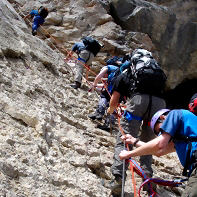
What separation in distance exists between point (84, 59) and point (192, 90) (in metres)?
11.3

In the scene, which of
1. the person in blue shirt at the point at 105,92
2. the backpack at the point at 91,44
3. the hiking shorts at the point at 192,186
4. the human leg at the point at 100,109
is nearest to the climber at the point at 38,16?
the backpack at the point at 91,44

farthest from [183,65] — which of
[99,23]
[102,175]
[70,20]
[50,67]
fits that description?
[102,175]

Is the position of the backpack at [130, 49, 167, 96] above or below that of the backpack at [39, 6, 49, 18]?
below

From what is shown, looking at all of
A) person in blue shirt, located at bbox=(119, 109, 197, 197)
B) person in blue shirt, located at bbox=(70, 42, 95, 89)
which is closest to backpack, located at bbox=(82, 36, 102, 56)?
person in blue shirt, located at bbox=(70, 42, 95, 89)

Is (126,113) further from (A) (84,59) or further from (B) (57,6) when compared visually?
(B) (57,6)

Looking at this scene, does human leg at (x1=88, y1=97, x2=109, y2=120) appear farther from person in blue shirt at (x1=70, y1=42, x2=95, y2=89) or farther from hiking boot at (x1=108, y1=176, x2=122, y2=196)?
hiking boot at (x1=108, y1=176, x2=122, y2=196)

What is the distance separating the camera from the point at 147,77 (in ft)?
14.3

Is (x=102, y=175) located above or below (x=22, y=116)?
below

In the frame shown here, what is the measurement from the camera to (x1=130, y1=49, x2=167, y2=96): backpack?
14.4 ft

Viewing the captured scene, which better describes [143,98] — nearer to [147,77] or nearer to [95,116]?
[147,77]

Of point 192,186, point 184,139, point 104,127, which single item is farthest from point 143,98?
point 104,127

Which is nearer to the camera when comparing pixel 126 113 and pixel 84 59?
pixel 126 113

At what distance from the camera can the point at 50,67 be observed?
7875 mm

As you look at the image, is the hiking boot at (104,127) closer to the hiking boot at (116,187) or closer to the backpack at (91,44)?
the hiking boot at (116,187)
